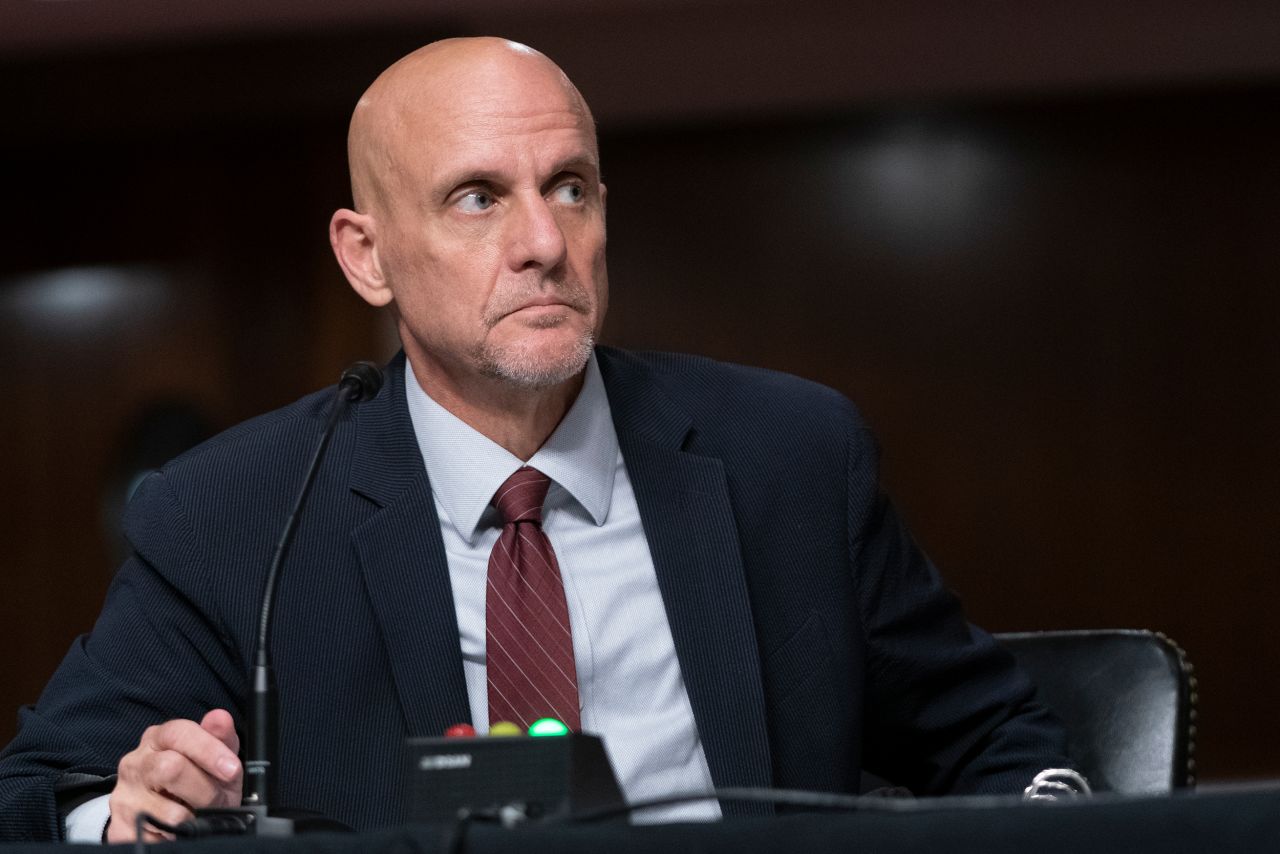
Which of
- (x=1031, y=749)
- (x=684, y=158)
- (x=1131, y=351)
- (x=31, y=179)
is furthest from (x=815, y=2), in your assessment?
(x=1031, y=749)

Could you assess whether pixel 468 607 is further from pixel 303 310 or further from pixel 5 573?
pixel 5 573

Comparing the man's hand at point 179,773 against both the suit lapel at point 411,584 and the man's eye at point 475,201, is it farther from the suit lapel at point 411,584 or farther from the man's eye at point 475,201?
the man's eye at point 475,201

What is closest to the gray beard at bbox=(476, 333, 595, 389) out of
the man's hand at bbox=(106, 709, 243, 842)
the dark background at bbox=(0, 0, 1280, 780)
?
the man's hand at bbox=(106, 709, 243, 842)

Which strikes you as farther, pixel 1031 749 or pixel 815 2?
pixel 815 2

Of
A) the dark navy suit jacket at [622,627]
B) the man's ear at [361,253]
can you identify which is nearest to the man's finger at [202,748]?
the dark navy suit jacket at [622,627]

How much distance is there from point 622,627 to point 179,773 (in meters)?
0.57

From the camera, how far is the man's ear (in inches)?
70.9

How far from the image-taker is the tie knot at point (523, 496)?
64.2 inches

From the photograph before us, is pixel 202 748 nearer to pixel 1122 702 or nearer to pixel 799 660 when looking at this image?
pixel 799 660

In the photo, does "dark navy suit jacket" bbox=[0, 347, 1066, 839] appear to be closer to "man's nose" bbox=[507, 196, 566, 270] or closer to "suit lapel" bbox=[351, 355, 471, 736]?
"suit lapel" bbox=[351, 355, 471, 736]

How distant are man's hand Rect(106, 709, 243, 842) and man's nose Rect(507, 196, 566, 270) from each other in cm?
62

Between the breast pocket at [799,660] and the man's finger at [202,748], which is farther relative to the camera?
the breast pocket at [799,660]

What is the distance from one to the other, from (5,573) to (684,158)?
2.93 meters

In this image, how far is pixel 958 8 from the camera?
4766 millimetres
